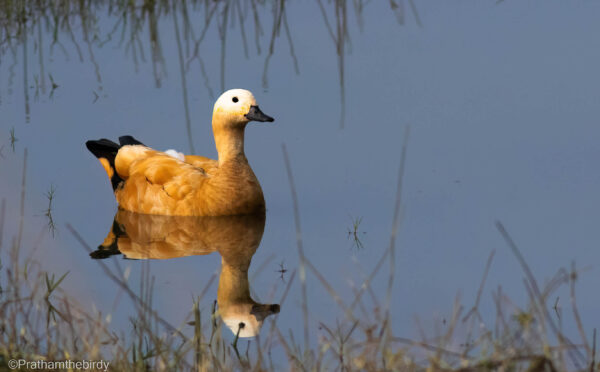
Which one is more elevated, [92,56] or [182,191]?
[92,56]

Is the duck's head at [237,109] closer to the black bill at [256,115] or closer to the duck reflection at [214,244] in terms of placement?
the black bill at [256,115]

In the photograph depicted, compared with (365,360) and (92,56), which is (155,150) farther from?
(365,360)

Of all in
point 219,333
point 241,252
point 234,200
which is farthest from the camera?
point 234,200

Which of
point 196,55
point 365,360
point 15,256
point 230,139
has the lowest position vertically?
point 365,360

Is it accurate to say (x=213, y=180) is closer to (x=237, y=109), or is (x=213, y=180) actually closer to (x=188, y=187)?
(x=188, y=187)

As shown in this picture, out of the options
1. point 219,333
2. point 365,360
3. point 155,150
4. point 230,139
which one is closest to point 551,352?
point 365,360

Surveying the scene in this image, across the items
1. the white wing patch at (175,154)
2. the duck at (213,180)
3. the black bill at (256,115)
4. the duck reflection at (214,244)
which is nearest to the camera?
the duck reflection at (214,244)

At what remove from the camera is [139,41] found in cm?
1034

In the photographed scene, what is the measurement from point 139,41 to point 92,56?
1121mm

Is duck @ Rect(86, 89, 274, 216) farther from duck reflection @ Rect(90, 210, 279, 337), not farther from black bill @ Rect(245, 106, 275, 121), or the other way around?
duck reflection @ Rect(90, 210, 279, 337)

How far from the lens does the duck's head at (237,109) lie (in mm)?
8977

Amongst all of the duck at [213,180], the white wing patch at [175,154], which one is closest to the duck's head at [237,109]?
the duck at [213,180]

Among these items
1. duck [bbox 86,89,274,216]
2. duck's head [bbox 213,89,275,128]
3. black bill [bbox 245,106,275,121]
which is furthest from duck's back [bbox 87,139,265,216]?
black bill [bbox 245,106,275,121]

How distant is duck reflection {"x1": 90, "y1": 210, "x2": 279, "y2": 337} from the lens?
6.73m
